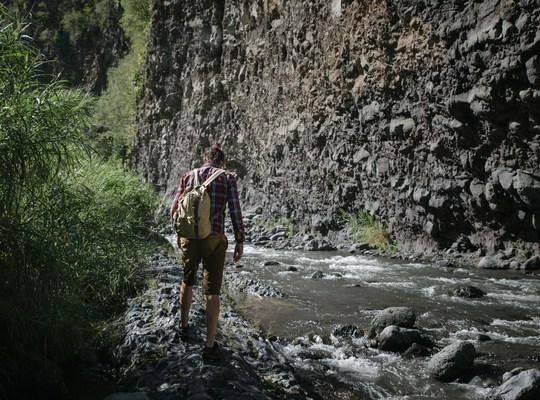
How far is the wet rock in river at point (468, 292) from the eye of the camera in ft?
23.6

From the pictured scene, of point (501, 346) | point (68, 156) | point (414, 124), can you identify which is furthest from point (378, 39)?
point (68, 156)

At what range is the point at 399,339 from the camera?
16.3 ft

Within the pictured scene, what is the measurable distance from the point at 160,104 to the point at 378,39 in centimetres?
1677

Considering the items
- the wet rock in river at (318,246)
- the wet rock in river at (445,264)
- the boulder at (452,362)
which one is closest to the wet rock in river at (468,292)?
the wet rock in river at (445,264)

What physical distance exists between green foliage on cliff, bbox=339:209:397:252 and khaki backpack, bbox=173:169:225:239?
857cm

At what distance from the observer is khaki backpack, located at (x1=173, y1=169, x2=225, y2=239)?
12.7 feet

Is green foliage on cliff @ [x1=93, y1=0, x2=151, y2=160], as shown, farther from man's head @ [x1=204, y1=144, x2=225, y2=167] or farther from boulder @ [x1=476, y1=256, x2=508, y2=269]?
man's head @ [x1=204, y1=144, x2=225, y2=167]

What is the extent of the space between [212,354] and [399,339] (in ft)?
6.88

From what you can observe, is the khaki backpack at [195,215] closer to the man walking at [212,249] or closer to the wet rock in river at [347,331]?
the man walking at [212,249]

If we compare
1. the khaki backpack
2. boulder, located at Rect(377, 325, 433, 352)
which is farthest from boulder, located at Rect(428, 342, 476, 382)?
the khaki backpack

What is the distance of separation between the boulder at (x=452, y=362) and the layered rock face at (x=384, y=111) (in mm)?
4736

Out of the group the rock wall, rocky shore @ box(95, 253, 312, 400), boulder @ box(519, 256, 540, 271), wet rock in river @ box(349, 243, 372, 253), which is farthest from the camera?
the rock wall

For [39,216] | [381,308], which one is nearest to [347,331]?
[381,308]

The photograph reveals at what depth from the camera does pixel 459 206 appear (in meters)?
9.96
